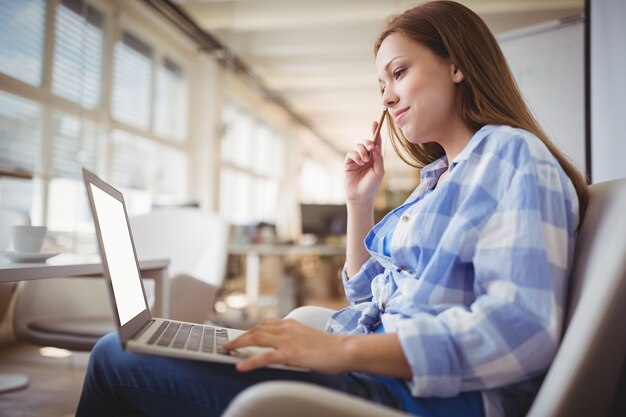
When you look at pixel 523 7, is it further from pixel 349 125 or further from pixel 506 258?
pixel 349 125

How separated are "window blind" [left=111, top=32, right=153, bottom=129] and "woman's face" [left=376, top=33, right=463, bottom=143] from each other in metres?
4.45

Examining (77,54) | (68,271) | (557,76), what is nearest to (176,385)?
(68,271)

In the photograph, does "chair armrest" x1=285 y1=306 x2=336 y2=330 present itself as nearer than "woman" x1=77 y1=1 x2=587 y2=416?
No

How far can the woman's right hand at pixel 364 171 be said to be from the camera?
1226 millimetres

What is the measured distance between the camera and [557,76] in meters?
2.78

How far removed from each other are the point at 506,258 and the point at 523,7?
5470 mm

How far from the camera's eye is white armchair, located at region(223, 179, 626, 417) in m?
0.51

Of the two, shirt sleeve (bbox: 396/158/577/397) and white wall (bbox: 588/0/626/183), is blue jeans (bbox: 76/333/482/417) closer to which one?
shirt sleeve (bbox: 396/158/577/397)

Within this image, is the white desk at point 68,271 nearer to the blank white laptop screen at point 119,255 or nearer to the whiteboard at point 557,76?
the blank white laptop screen at point 119,255

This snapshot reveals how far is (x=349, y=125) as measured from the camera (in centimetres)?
1162

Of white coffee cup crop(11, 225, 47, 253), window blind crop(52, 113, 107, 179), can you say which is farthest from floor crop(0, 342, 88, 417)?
window blind crop(52, 113, 107, 179)

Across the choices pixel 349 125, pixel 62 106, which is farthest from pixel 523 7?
pixel 349 125

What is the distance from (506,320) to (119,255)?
2.28 feet

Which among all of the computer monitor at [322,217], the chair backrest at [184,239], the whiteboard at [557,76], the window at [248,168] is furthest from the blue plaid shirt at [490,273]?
the window at [248,168]
